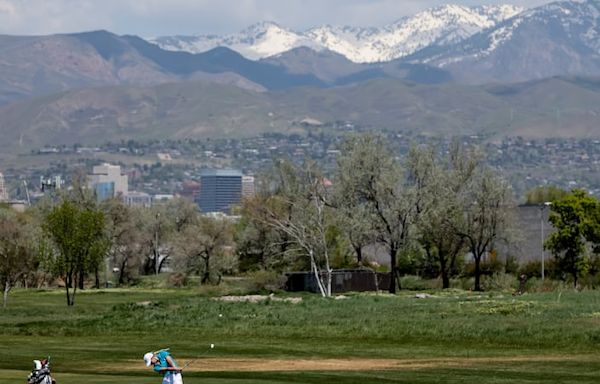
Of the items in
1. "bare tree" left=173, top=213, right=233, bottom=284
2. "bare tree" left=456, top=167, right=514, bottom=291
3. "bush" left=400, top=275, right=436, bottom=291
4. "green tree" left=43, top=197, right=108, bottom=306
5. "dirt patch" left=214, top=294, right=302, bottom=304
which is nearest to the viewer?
"dirt patch" left=214, top=294, right=302, bottom=304

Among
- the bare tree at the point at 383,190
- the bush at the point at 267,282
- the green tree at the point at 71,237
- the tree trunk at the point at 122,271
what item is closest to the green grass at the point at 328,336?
the green tree at the point at 71,237

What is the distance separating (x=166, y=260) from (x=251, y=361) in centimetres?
11379

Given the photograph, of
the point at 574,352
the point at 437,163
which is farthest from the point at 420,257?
the point at 574,352

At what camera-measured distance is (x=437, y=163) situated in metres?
131

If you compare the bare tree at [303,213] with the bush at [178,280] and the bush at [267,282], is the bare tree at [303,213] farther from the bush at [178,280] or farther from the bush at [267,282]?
the bush at [178,280]

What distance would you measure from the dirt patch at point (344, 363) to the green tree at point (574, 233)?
189 ft

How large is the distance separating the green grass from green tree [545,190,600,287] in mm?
19880

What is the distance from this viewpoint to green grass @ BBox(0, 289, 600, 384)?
55625 mm

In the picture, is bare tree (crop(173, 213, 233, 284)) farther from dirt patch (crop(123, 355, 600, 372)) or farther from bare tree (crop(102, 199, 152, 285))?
dirt patch (crop(123, 355, 600, 372))

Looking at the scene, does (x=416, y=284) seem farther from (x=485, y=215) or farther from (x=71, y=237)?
(x=71, y=237)

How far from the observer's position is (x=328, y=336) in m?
77.8

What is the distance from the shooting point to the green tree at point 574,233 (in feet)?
394

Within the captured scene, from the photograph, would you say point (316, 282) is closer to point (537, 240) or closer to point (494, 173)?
point (494, 173)

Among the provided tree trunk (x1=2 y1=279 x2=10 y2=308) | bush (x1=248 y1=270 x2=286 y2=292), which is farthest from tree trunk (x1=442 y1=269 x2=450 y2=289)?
tree trunk (x1=2 y1=279 x2=10 y2=308)
